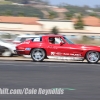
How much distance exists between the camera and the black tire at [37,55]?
21.2m

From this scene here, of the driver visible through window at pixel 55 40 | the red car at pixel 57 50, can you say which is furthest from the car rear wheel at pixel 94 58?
the driver visible through window at pixel 55 40

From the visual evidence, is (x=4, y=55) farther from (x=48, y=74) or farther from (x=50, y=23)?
(x=50, y=23)

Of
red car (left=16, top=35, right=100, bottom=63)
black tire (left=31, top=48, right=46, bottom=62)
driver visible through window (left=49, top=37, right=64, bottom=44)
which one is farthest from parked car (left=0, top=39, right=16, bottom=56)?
driver visible through window (left=49, top=37, right=64, bottom=44)

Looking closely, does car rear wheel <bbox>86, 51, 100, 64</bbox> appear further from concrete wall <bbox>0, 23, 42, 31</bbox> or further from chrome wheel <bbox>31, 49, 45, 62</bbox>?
concrete wall <bbox>0, 23, 42, 31</bbox>

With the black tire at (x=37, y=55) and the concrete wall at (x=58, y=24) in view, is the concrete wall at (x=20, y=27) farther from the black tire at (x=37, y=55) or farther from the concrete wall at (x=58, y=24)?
the black tire at (x=37, y=55)

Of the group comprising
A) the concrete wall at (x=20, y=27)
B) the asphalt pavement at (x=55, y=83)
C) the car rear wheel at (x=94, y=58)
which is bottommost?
the asphalt pavement at (x=55, y=83)

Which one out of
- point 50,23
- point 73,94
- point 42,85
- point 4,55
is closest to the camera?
point 73,94

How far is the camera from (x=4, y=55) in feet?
81.4

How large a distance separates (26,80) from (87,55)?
8440 mm

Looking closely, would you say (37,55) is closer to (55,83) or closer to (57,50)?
(57,50)

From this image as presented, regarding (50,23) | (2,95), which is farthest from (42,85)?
(50,23)

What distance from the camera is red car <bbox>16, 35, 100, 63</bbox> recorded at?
20.9 m

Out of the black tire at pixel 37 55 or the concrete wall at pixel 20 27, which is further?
the concrete wall at pixel 20 27

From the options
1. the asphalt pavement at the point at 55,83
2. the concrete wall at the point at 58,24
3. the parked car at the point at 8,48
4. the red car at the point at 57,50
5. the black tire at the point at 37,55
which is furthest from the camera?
the concrete wall at the point at 58,24
